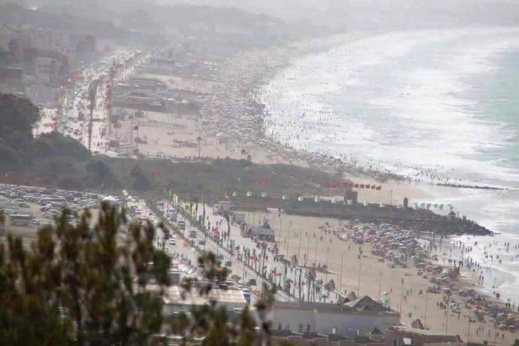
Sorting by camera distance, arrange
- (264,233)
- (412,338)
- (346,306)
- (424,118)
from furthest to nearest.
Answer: (424,118) → (264,233) → (346,306) → (412,338)

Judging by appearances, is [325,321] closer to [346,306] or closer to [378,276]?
[346,306]

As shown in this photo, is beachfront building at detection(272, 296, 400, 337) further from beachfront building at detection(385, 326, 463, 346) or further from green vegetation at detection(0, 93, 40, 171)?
green vegetation at detection(0, 93, 40, 171)

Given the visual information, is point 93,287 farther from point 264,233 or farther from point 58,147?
point 58,147

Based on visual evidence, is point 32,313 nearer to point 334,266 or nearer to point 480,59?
point 334,266

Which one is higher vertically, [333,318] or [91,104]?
[91,104]

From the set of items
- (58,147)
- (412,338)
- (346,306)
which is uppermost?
(58,147)

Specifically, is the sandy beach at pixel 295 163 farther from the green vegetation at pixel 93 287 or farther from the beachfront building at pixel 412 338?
the green vegetation at pixel 93 287

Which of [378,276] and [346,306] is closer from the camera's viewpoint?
[346,306]

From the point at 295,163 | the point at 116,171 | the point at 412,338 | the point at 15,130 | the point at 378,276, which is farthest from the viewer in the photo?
the point at 295,163

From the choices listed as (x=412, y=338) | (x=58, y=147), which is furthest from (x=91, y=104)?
(x=412, y=338)
